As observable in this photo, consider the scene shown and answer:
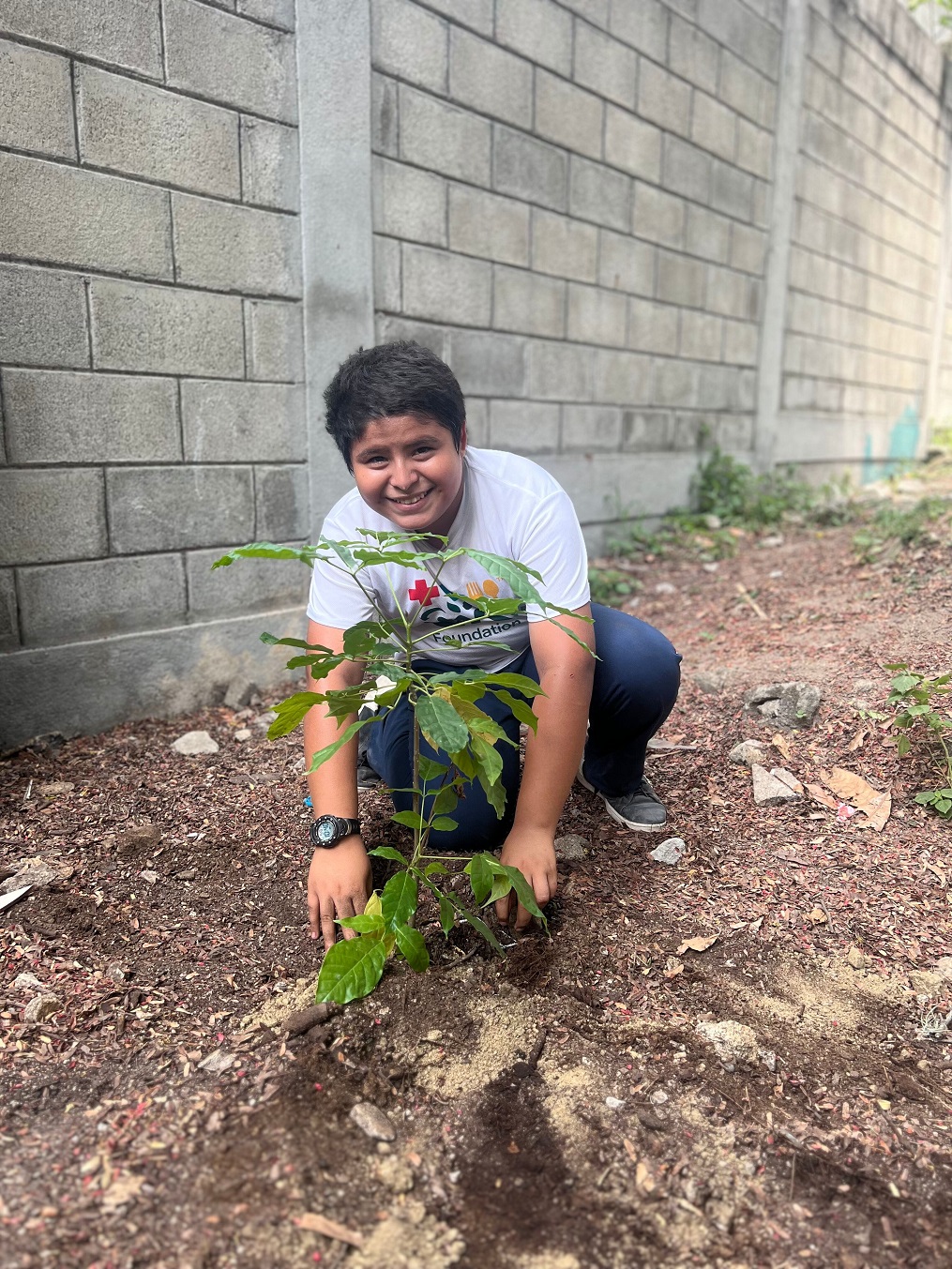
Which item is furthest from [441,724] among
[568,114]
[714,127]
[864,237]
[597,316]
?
[864,237]

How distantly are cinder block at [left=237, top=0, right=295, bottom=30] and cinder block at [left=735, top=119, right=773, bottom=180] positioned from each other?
3.46 m

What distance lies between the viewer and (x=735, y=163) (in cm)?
536

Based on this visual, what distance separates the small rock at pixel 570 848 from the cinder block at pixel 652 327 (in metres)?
3.42

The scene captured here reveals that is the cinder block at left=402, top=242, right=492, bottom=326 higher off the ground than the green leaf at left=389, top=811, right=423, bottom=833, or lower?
higher

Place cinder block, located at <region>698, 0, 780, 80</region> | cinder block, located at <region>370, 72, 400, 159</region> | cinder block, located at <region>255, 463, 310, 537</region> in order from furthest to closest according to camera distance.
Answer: cinder block, located at <region>698, 0, 780, 80</region> < cinder block, located at <region>370, 72, 400, 159</region> < cinder block, located at <region>255, 463, 310, 537</region>

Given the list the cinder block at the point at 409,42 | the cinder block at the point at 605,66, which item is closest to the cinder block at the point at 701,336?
the cinder block at the point at 605,66

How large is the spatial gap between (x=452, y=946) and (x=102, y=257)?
2165mm

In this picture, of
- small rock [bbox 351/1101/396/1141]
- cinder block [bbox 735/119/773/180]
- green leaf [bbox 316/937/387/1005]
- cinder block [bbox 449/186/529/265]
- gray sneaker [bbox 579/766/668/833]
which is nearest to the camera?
small rock [bbox 351/1101/396/1141]

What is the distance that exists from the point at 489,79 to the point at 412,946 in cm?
359

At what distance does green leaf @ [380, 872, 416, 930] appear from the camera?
4.77ft

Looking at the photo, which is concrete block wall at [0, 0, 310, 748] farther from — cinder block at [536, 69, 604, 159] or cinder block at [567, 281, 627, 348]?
cinder block at [567, 281, 627, 348]

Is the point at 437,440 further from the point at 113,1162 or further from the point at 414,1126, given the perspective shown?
the point at 113,1162

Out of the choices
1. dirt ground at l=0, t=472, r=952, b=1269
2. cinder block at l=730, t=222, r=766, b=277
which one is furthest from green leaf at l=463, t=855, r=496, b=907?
cinder block at l=730, t=222, r=766, b=277

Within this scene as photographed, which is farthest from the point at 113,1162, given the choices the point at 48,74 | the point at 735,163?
the point at 735,163
